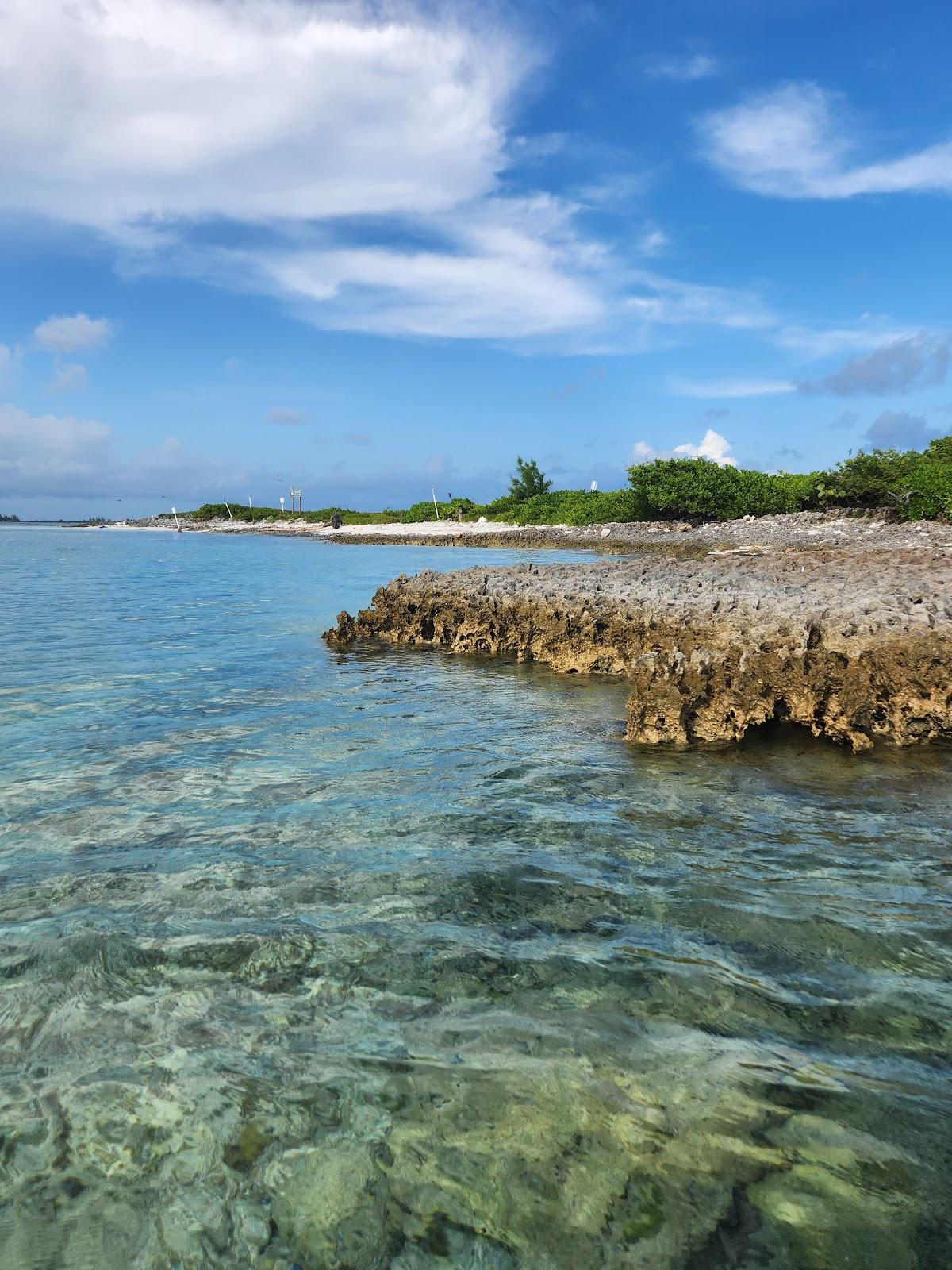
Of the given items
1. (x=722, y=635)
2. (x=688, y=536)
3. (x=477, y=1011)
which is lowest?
(x=477, y=1011)

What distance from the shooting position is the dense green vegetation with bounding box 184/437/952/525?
44125mm

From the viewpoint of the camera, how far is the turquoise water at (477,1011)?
2555 mm

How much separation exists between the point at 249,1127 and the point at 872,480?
5198 centimetres

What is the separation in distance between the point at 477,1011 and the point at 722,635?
722cm

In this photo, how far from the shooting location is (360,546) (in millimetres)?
73938

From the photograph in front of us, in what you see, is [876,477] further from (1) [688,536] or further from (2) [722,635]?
(2) [722,635]

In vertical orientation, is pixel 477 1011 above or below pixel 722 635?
below

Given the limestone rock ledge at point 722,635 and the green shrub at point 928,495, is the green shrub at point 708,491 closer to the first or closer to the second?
the green shrub at point 928,495

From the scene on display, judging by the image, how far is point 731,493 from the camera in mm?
58469

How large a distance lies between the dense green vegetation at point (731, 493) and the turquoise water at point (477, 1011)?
4174 cm

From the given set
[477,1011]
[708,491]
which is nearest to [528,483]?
[708,491]

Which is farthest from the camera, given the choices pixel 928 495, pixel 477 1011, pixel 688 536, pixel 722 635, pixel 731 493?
pixel 731 493

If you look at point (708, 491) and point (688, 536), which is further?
point (708, 491)

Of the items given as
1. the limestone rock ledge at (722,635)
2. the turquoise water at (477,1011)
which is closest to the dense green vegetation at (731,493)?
the limestone rock ledge at (722,635)
